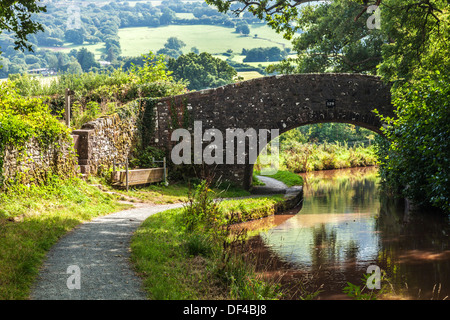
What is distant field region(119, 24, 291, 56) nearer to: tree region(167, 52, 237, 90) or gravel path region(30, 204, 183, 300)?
tree region(167, 52, 237, 90)

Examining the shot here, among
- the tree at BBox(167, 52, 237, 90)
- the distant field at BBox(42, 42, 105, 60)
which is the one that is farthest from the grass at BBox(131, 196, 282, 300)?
the distant field at BBox(42, 42, 105, 60)

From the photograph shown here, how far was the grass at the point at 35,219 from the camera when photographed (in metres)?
5.79

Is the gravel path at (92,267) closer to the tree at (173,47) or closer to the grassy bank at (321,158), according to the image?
the grassy bank at (321,158)

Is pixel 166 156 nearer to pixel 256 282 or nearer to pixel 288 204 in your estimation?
pixel 288 204

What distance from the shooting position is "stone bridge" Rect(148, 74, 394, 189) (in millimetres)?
16828

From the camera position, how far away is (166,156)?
1700 centimetres

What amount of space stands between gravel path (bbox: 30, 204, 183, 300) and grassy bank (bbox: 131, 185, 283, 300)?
0.21 m

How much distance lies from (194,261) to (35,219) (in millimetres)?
3312

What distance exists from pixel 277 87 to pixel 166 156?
4.52 metres

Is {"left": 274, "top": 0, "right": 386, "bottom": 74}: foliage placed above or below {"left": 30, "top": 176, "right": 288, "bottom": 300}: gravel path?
above

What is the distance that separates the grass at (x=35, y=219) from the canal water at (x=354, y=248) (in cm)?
341

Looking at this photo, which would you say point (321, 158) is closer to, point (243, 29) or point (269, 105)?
point (269, 105)

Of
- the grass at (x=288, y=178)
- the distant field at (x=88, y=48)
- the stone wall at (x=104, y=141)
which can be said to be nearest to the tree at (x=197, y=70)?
the grass at (x=288, y=178)
